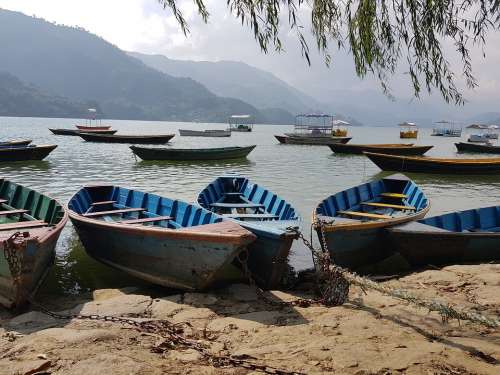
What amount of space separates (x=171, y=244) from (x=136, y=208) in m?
3.72

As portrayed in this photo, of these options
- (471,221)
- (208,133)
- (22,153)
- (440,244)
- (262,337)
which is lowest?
(262,337)

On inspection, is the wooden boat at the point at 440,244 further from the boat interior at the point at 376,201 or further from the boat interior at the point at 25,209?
the boat interior at the point at 25,209

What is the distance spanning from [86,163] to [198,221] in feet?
81.9

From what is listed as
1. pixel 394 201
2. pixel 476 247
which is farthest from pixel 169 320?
pixel 394 201

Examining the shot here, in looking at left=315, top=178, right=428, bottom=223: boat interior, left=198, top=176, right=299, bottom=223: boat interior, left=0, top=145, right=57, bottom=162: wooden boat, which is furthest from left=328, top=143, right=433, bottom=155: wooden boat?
left=198, top=176, right=299, bottom=223: boat interior

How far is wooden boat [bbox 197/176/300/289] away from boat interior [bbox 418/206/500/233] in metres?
3.48

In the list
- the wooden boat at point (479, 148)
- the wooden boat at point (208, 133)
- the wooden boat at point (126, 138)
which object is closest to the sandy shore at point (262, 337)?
the wooden boat at point (126, 138)

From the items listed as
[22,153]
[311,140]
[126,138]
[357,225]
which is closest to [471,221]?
[357,225]

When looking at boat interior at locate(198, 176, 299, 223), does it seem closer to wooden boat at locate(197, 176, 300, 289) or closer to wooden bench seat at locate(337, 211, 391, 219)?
wooden boat at locate(197, 176, 300, 289)

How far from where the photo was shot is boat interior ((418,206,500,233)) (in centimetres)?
1016

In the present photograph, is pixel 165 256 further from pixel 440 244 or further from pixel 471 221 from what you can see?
pixel 471 221

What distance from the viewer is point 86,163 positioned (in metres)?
31.5

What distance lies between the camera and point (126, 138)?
4544cm

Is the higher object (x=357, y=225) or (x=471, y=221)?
(x=357, y=225)
